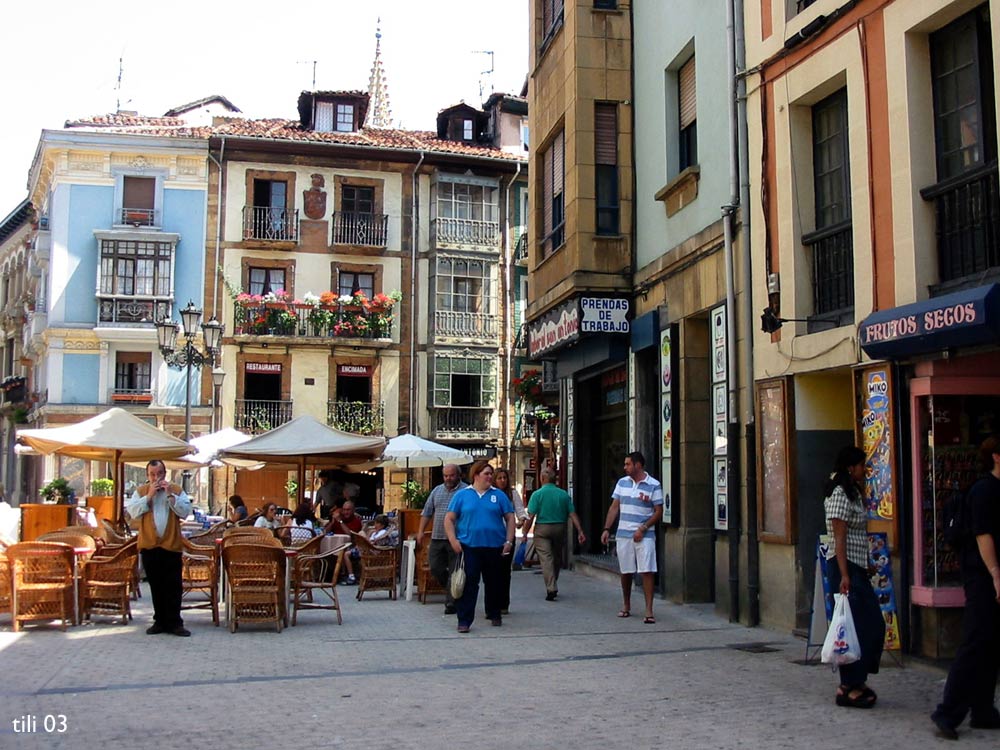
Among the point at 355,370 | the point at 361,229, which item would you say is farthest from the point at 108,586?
the point at 361,229

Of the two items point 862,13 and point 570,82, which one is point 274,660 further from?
point 570,82

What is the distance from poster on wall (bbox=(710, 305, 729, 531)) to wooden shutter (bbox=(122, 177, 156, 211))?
99.3 feet

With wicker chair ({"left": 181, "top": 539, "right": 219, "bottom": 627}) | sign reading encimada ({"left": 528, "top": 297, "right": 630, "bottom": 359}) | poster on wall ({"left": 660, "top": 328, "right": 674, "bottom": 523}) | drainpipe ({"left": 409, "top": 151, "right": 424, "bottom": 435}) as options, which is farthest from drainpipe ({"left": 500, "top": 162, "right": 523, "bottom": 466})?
wicker chair ({"left": 181, "top": 539, "right": 219, "bottom": 627})

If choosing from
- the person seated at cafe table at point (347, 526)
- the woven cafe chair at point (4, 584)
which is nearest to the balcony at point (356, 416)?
the person seated at cafe table at point (347, 526)

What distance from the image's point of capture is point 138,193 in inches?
1555

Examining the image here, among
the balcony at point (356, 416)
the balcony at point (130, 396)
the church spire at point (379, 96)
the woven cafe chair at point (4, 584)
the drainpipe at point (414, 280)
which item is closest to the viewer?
the woven cafe chair at point (4, 584)

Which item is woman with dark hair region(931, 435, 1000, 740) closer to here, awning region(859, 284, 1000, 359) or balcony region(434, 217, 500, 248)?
awning region(859, 284, 1000, 359)

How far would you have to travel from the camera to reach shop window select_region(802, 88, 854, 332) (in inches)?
427

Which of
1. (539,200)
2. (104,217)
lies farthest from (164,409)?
(539,200)

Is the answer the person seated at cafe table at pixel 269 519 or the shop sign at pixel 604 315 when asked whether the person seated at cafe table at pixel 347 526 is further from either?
the shop sign at pixel 604 315

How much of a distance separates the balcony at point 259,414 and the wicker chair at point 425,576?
81.5ft

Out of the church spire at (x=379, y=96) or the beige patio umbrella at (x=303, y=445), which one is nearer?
the beige patio umbrella at (x=303, y=445)

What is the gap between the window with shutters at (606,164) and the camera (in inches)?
652

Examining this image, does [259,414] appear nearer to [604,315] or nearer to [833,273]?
[604,315]
